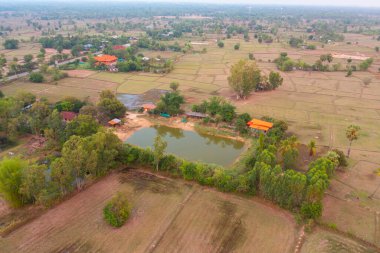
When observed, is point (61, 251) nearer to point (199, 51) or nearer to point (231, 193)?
point (231, 193)

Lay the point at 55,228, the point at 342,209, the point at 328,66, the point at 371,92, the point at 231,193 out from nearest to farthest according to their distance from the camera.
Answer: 1. the point at 55,228
2. the point at 342,209
3. the point at 231,193
4. the point at 371,92
5. the point at 328,66

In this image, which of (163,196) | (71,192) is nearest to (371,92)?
(163,196)

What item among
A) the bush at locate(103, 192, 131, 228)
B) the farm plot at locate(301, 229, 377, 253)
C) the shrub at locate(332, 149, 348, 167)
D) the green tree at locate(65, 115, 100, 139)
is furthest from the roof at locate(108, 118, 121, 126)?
the farm plot at locate(301, 229, 377, 253)

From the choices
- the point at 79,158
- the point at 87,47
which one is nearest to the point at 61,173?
the point at 79,158

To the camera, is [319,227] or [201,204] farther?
[201,204]

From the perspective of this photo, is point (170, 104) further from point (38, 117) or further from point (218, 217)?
point (218, 217)
